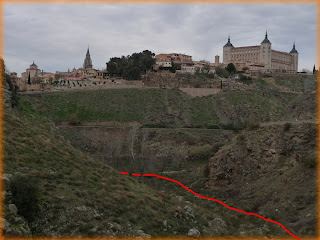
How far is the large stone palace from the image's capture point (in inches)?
4528

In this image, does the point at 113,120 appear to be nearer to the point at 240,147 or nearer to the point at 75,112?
the point at 75,112

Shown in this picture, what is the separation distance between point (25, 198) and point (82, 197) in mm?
2643

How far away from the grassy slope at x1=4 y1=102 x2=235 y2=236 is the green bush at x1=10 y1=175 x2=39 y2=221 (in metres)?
0.26

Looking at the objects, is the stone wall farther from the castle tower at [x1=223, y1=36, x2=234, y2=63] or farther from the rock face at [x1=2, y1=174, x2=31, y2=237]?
the rock face at [x1=2, y1=174, x2=31, y2=237]

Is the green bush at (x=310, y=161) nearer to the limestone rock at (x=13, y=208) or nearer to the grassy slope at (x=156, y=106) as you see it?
the limestone rock at (x=13, y=208)

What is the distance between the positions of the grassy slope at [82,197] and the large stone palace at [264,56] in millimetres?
95042

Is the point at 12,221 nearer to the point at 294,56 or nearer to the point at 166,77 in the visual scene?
the point at 166,77

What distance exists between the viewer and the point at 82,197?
14.8 m

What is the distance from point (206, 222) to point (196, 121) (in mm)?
43671

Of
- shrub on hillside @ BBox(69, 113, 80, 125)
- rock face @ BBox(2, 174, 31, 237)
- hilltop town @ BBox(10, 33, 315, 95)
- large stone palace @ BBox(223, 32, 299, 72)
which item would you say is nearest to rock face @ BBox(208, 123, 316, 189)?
rock face @ BBox(2, 174, 31, 237)

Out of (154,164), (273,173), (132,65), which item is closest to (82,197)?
(273,173)

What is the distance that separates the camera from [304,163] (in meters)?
22.1

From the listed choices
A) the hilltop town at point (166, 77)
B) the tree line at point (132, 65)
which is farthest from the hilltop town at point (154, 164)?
the tree line at point (132, 65)

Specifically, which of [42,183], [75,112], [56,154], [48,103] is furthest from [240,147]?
[48,103]
